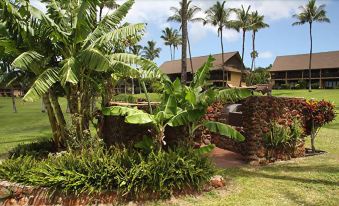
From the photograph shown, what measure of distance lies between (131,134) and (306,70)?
58665mm

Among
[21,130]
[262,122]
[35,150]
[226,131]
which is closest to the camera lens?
[226,131]

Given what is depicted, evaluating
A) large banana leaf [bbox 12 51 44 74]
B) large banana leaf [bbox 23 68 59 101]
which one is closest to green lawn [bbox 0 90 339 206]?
large banana leaf [bbox 23 68 59 101]

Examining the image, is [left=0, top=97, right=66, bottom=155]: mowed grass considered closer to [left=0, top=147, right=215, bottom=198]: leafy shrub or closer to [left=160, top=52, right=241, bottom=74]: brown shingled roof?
[left=0, top=147, right=215, bottom=198]: leafy shrub

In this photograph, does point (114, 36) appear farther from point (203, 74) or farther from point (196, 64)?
point (196, 64)

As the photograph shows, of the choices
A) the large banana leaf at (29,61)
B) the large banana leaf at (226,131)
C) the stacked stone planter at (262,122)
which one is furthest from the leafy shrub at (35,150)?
the stacked stone planter at (262,122)

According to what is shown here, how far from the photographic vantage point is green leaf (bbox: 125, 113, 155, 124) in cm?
799

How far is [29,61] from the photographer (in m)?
9.00

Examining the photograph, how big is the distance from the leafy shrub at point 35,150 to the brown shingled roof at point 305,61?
188 ft

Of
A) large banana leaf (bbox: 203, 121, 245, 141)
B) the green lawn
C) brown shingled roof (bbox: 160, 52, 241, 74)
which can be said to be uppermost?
brown shingled roof (bbox: 160, 52, 241, 74)

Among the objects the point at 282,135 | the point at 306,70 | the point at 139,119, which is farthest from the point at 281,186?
the point at 306,70

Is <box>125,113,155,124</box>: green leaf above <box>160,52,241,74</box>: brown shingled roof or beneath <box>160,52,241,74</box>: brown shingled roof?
beneath

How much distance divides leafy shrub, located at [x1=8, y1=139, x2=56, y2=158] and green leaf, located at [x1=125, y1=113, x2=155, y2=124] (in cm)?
392

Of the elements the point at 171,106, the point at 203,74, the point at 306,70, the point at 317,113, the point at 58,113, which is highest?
the point at 306,70

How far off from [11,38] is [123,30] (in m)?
3.30
